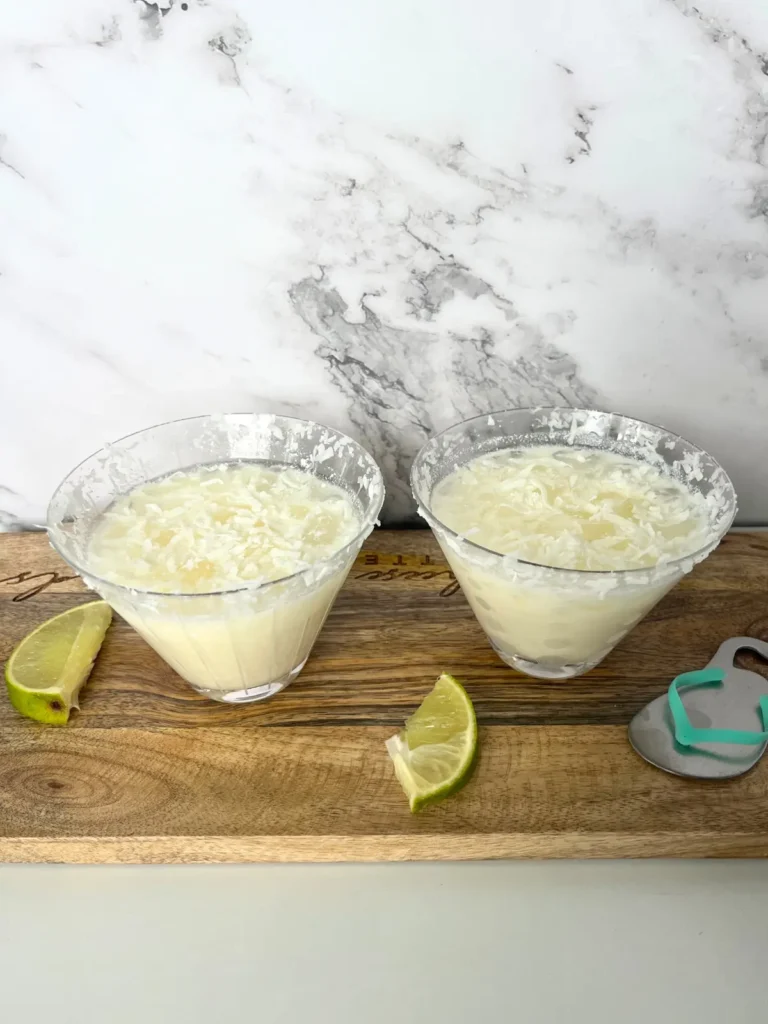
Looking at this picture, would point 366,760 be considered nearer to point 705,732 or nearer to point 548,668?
point 548,668

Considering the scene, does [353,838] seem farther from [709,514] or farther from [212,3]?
[212,3]

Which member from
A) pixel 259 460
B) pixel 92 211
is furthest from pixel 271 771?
pixel 92 211

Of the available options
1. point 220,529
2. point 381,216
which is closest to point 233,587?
point 220,529

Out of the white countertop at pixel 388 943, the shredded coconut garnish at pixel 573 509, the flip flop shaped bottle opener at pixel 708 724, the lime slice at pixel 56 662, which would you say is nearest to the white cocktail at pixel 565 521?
the shredded coconut garnish at pixel 573 509

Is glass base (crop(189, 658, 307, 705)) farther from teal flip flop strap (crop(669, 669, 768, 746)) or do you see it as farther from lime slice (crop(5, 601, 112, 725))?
teal flip flop strap (crop(669, 669, 768, 746))

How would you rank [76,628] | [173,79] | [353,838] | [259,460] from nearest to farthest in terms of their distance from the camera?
[353,838] < [173,79] < [76,628] < [259,460]

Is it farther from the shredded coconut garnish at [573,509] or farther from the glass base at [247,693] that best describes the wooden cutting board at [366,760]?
the shredded coconut garnish at [573,509]

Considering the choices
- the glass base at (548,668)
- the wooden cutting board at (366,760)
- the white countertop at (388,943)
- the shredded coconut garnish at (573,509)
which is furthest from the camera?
the glass base at (548,668)
